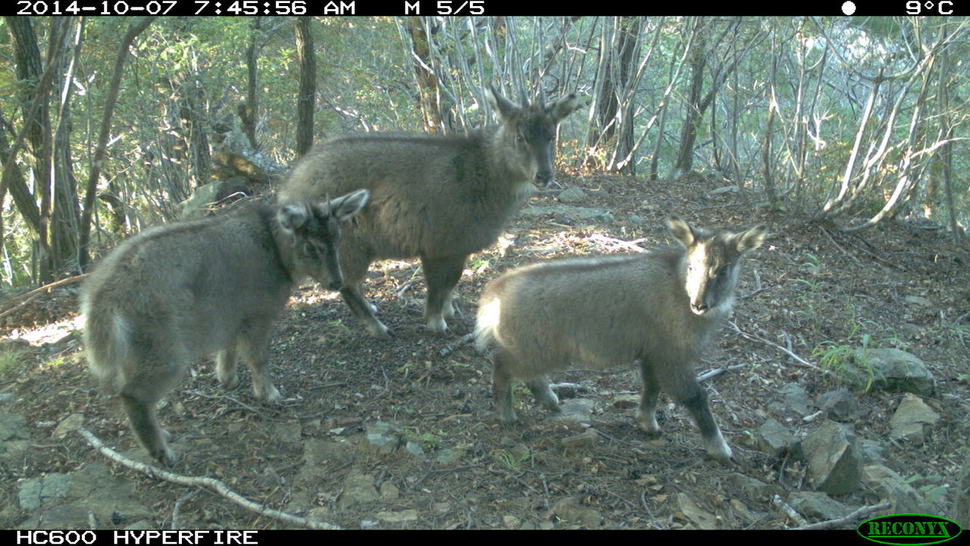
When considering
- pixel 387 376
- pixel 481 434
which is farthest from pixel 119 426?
pixel 481 434

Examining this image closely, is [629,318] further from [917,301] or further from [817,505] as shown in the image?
[917,301]

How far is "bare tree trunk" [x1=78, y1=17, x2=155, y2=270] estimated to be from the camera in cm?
788

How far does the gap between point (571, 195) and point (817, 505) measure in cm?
744

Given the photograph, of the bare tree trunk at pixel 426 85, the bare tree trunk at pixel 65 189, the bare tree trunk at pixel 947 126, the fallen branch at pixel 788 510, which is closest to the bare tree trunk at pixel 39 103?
the bare tree trunk at pixel 65 189

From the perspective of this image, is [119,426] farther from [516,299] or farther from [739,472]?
[739,472]

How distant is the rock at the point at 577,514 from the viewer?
16.0ft

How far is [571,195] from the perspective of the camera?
11.9 metres

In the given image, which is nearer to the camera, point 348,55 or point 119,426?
point 119,426

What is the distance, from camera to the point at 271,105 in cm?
2195

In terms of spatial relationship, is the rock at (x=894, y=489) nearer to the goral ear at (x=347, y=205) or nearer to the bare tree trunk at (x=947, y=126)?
the goral ear at (x=347, y=205)

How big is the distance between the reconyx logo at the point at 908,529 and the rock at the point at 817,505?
0.23 meters

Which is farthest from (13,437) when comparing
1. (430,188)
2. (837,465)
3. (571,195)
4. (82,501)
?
(571,195)

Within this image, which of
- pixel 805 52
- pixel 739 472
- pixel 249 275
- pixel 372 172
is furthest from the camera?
pixel 805 52

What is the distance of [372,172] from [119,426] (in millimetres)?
3354
